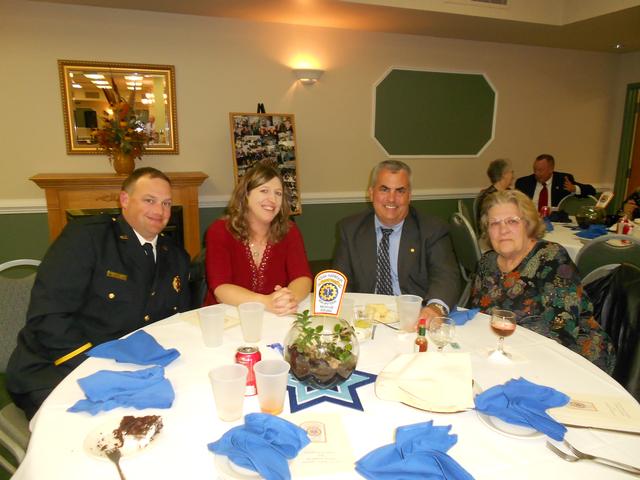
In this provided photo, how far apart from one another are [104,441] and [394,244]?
1777 mm

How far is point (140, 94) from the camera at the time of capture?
4520 millimetres

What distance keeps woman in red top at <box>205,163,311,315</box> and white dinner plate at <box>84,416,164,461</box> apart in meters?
1.09

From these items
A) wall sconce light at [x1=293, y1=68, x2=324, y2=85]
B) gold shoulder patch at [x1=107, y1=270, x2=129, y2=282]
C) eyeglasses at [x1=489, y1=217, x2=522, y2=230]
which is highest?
wall sconce light at [x1=293, y1=68, x2=324, y2=85]

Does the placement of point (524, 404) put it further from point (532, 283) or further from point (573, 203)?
point (573, 203)

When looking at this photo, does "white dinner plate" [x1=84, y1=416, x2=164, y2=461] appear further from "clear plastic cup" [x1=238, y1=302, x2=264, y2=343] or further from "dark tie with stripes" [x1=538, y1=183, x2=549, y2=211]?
"dark tie with stripes" [x1=538, y1=183, x2=549, y2=211]

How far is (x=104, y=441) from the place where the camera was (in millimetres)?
964

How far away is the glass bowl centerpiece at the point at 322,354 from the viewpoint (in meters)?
1.18

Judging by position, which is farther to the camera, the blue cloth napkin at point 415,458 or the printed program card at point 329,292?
the printed program card at point 329,292

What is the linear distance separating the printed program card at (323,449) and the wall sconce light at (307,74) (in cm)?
447

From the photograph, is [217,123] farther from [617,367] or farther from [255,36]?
[617,367]

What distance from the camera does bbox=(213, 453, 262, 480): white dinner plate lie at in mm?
870

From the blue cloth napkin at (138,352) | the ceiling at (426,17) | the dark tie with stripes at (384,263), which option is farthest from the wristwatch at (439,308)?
the ceiling at (426,17)

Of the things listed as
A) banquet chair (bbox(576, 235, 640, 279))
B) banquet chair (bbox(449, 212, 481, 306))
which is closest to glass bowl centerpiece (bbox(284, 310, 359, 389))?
banquet chair (bbox(576, 235, 640, 279))

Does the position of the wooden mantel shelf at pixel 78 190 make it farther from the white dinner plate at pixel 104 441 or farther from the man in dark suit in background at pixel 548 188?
the man in dark suit in background at pixel 548 188
